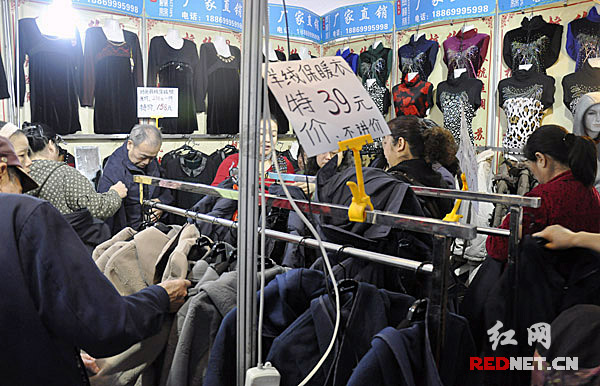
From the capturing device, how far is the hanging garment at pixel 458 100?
4715 mm

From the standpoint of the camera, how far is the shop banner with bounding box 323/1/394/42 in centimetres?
547

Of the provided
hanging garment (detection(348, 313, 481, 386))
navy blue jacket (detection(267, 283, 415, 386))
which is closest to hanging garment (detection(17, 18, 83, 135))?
navy blue jacket (detection(267, 283, 415, 386))

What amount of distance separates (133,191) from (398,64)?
10.8ft

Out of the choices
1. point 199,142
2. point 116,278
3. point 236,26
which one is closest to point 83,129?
point 199,142

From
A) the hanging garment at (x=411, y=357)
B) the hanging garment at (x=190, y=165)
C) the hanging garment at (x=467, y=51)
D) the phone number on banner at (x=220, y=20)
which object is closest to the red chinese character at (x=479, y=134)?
the hanging garment at (x=467, y=51)

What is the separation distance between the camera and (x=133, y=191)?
3410 millimetres

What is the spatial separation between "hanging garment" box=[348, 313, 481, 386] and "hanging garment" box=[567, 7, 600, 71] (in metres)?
3.80

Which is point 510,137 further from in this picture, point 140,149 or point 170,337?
point 170,337

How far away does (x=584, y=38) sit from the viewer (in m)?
4.09

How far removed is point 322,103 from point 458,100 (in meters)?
4.09

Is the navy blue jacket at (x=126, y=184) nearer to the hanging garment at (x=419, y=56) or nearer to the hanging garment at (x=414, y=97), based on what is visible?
A: the hanging garment at (x=414, y=97)

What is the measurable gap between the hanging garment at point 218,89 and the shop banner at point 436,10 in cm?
182

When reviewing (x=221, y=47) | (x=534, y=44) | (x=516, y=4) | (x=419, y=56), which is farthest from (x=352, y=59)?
(x=534, y=44)

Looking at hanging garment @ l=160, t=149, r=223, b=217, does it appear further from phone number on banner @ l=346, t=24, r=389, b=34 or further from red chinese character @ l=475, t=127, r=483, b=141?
red chinese character @ l=475, t=127, r=483, b=141
